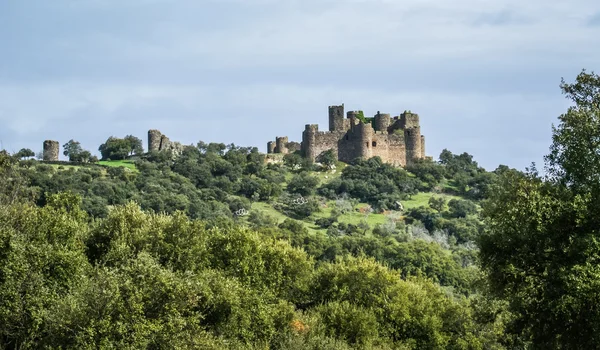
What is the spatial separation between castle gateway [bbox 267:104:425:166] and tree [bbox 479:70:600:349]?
84.1 m

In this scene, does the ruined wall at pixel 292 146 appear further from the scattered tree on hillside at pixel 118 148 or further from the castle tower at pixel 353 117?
the scattered tree on hillside at pixel 118 148

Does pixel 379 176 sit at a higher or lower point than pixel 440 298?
higher

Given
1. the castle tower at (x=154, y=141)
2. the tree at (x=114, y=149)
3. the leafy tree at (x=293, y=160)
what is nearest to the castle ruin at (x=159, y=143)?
the castle tower at (x=154, y=141)

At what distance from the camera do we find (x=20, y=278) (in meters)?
37.7

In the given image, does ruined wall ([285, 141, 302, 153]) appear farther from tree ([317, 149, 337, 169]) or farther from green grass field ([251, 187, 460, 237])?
green grass field ([251, 187, 460, 237])

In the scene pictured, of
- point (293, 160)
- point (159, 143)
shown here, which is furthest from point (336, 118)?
point (159, 143)

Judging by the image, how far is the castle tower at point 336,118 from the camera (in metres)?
118

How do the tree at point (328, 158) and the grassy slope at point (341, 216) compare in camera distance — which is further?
the tree at point (328, 158)

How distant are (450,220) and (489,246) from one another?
264 ft

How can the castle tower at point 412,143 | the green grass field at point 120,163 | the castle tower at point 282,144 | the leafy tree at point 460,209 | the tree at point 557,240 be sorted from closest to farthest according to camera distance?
1. the tree at point 557,240
2. the green grass field at point 120,163
3. the leafy tree at point 460,209
4. the castle tower at point 412,143
5. the castle tower at point 282,144

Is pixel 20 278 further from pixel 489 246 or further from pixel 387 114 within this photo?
pixel 387 114

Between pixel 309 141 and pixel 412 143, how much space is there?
12.8 meters

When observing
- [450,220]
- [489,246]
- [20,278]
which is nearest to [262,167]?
[450,220]

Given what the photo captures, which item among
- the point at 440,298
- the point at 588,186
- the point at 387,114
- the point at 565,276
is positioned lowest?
the point at 440,298
